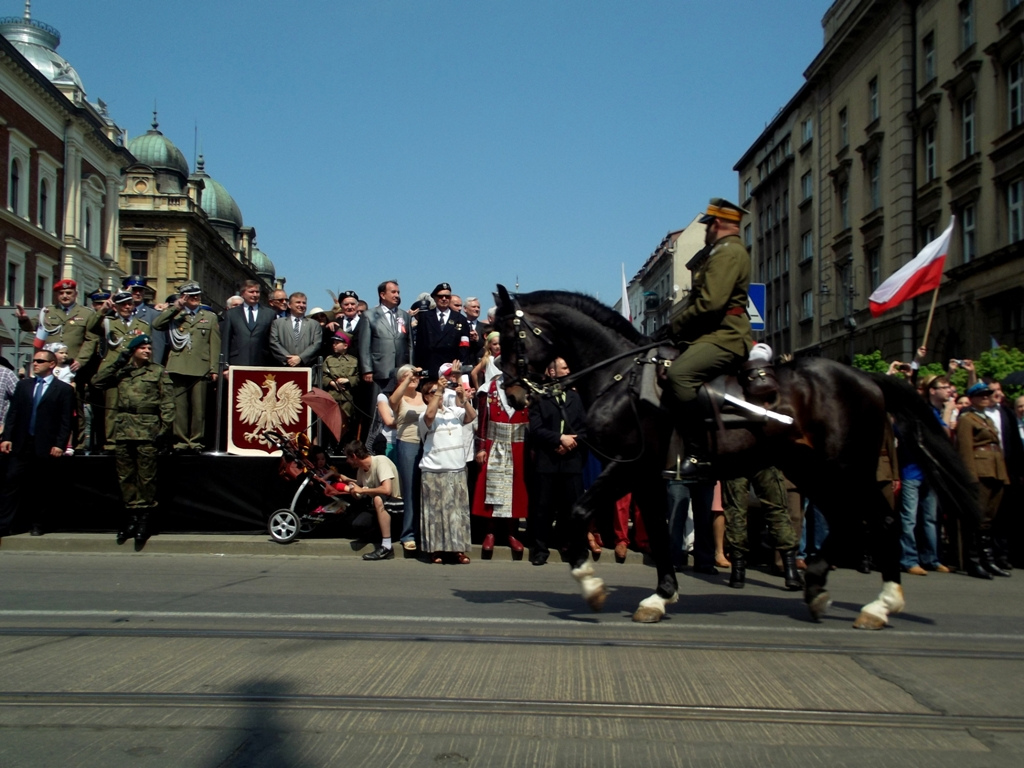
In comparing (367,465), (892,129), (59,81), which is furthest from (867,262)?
(59,81)

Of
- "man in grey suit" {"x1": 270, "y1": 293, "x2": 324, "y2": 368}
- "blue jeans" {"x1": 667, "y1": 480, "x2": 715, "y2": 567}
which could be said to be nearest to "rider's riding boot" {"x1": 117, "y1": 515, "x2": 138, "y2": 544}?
"man in grey suit" {"x1": 270, "y1": 293, "x2": 324, "y2": 368}

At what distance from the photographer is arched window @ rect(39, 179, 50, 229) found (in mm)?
57656

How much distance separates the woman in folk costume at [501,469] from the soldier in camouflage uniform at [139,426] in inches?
166

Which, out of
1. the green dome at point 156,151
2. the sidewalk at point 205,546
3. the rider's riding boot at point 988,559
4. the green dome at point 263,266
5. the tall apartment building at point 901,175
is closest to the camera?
the rider's riding boot at point 988,559

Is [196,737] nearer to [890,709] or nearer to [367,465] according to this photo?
[890,709]

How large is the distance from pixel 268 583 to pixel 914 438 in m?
6.34

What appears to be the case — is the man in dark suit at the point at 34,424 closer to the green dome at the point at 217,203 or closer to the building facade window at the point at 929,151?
the building facade window at the point at 929,151

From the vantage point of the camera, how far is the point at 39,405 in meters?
13.3

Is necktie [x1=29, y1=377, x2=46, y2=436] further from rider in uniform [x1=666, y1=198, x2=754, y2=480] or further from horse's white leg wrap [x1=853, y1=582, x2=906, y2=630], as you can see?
horse's white leg wrap [x1=853, y1=582, x2=906, y2=630]

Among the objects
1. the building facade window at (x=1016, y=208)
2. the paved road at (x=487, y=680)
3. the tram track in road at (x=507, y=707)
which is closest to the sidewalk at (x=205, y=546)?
the paved road at (x=487, y=680)

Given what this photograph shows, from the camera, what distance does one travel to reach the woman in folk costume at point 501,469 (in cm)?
1269

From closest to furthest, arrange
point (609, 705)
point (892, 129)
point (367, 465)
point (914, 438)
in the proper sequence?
point (609, 705)
point (914, 438)
point (367, 465)
point (892, 129)

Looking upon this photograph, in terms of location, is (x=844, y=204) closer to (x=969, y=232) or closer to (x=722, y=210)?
(x=969, y=232)

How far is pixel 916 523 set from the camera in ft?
41.1
